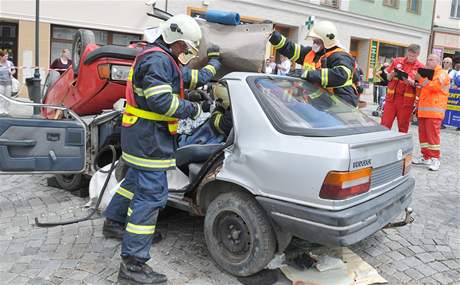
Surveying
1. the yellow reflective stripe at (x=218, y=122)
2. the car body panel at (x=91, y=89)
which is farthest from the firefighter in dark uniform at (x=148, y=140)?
the car body panel at (x=91, y=89)

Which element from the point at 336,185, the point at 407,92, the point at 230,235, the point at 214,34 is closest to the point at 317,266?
the point at 230,235

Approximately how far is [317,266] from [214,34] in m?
2.20

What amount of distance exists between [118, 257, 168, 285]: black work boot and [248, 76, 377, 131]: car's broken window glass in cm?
134

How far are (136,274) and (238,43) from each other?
7.05 feet

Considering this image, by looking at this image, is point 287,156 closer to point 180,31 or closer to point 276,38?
point 180,31

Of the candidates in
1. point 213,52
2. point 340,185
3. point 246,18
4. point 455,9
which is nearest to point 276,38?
point 213,52

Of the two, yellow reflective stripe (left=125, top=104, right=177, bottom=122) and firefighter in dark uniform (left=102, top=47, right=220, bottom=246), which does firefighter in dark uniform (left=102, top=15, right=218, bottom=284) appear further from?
firefighter in dark uniform (left=102, top=47, right=220, bottom=246)

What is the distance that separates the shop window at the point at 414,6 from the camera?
25658mm

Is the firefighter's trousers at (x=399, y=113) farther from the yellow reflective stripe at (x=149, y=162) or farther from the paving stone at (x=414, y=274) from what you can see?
the yellow reflective stripe at (x=149, y=162)

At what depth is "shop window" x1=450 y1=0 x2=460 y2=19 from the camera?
2767 centimetres

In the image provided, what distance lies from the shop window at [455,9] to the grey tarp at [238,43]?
27875 mm

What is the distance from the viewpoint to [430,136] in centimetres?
711

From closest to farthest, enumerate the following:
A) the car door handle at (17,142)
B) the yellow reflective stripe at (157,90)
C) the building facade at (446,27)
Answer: the yellow reflective stripe at (157,90)
the car door handle at (17,142)
the building facade at (446,27)

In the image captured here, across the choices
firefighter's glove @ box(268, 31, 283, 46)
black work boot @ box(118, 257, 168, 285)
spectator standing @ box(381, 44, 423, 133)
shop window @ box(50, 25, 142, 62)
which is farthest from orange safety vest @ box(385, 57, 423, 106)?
shop window @ box(50, 25, 142, 62)
